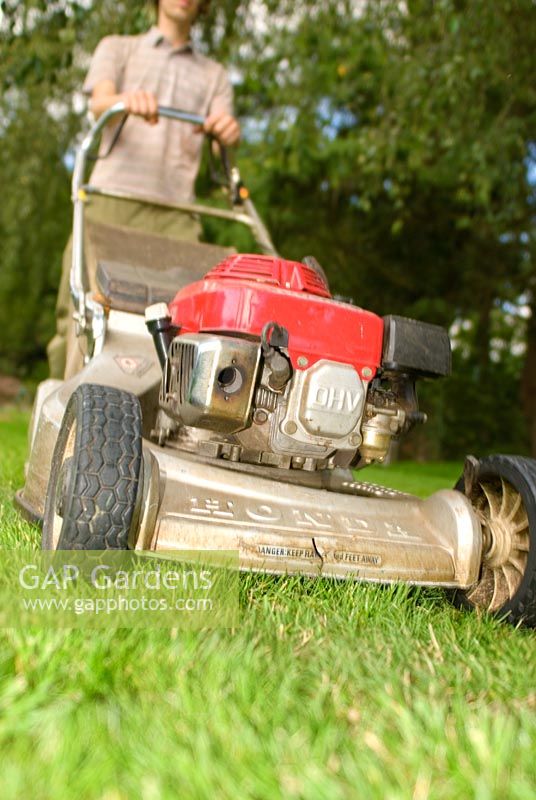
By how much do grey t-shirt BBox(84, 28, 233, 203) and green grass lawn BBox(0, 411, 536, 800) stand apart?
2170mm

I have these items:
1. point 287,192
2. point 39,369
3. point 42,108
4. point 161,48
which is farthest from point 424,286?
point 39,369

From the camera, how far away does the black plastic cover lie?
217cm

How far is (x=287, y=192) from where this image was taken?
9133 mm

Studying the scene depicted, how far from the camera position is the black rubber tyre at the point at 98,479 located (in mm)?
1784

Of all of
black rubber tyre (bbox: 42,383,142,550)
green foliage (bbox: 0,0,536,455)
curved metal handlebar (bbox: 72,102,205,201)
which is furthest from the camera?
green foliage (bbox: 0,0,536,455)

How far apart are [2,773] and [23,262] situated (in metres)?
9.73

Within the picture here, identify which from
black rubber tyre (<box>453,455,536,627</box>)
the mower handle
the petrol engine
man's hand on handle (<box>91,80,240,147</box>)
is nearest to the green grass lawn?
black rubber tyre (<box>453,455,536,627</box>)

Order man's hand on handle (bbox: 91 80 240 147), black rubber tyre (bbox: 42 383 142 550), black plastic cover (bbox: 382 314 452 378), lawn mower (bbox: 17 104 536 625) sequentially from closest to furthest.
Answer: black rubber tyre (bbox: 42 383 142 550), lawn mower (bbox: 17 104 536 625), black plastic cover (bbox: 382 314 452 378), man's hand on handle (bbox: 91 80 240 147)

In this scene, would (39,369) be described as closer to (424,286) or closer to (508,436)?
(508,436)

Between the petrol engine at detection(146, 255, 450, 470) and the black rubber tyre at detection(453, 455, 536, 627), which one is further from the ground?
the petrol engine at detection(146, 255, 450, 470)

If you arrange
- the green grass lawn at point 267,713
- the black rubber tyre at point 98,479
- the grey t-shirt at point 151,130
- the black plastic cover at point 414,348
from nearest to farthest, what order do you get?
1. the green grass lawn at point 267,713
2. the black rubber tyre at point 98,479
3. the black plastic cover at point 414,348
4. the grey t-shirt at point 151,130

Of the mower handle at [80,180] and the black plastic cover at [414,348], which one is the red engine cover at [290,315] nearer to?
the black plastic cover at [414,348]

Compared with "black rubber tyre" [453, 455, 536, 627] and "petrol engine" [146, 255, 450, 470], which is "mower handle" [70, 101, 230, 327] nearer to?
"petrol engine" [146, 255, 450, 470]

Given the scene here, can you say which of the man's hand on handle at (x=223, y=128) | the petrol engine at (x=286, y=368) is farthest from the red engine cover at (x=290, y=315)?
the man's hand on handle at (x=223, y=128)
